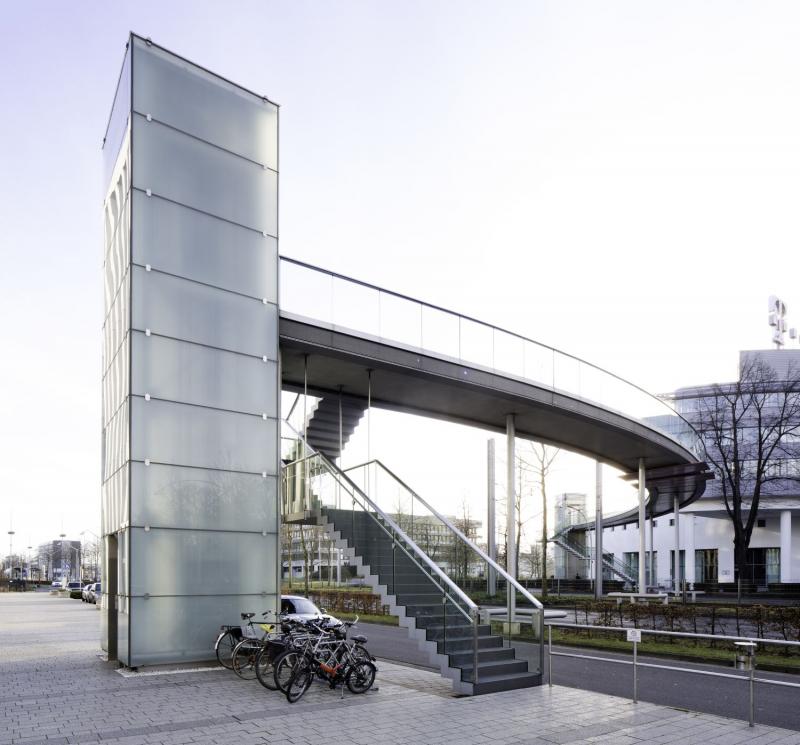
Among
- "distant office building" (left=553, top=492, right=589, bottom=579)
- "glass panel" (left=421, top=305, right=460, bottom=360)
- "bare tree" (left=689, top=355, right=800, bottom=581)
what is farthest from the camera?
"distant office building" (left=553, top=492, right=589, bottom=579)

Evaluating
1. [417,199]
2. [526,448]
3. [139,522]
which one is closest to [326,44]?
[417,199]

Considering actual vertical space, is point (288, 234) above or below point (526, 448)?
above

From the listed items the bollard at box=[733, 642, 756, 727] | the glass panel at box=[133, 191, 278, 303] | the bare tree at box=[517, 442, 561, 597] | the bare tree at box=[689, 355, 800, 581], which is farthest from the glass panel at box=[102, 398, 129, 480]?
the bare tree at box=[689, 355, 800, 581]

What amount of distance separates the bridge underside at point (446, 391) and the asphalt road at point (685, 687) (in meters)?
6.10

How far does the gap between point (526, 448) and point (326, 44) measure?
78.9 feet

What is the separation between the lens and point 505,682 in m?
11.6

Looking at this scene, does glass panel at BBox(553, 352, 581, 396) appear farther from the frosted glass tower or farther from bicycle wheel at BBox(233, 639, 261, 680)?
bicycle wheel at BBox(233, 639, 261, 680)

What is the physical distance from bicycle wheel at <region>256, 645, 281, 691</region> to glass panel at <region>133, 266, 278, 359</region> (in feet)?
18.3

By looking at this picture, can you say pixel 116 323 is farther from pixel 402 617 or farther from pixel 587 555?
pixel 587 555

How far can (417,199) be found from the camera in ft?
66.8

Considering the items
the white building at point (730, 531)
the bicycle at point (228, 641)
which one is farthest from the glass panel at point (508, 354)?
the white building at point (730, 531)

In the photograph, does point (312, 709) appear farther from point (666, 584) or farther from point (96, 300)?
point (666, 584)

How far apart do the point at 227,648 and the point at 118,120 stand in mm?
10099

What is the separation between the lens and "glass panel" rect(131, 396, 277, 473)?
13.7 meters
